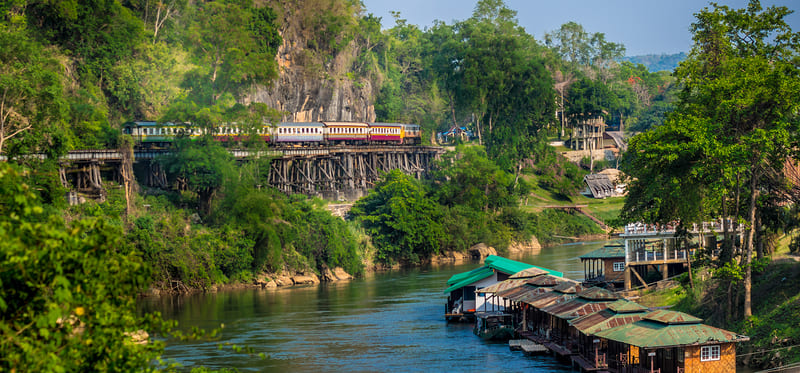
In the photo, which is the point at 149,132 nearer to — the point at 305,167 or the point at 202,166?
the point at 202,166

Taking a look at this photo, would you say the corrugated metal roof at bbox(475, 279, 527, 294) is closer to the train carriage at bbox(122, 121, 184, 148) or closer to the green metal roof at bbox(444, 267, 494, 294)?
the green metal roof at bbox(444, 267, 494, 294)

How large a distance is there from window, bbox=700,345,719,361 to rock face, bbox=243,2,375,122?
218 feet

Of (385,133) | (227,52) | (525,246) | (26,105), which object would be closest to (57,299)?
(26,105)

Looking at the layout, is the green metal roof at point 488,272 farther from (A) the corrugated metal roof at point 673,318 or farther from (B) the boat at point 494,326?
(A) the corrugated metal roof at point 673,318

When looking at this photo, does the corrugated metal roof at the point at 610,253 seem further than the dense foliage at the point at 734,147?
Yes

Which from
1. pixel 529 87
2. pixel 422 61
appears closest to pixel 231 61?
pixel 529 87

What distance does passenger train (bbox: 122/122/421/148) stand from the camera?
6375cm

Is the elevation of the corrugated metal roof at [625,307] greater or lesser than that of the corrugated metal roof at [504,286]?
greater

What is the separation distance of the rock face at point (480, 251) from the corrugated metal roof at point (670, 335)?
47317 mm

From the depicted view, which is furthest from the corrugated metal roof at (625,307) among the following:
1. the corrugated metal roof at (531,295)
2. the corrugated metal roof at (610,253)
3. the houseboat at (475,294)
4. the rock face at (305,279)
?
the rock face at (305,279)

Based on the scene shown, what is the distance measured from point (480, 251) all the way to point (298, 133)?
20602 millimetres

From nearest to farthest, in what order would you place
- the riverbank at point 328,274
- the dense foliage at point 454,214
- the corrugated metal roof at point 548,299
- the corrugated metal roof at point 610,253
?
1. the corrugated metal roof at point 548,299
2. the corrugated metal roof at point 610,253
3. the riverbank at point 328,274
4. the dense foliage at point 454,214

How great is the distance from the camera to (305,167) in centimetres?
7375

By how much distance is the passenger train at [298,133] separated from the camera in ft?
209
